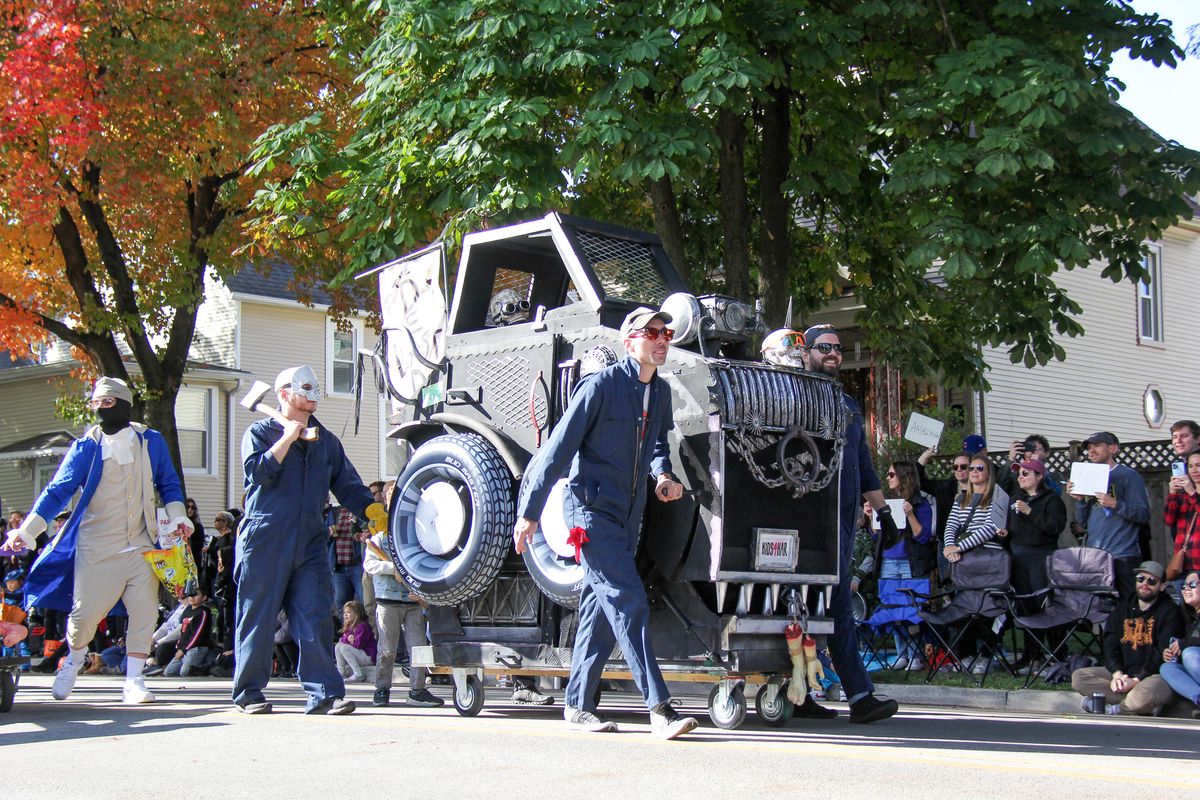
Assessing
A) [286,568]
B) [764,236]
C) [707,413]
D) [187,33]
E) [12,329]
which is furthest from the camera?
[12,329]

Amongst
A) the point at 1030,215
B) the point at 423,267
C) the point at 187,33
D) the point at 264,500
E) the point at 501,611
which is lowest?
the point at 501,611

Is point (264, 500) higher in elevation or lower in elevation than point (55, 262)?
lower

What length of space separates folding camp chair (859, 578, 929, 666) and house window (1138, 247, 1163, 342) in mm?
17812

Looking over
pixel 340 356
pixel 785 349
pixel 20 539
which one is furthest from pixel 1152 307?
pixel 20 539

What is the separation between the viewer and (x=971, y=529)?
42.9 feet

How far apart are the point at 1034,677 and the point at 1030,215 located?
3.85 metres

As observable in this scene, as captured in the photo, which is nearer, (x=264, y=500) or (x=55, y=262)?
(x=264, y=500)

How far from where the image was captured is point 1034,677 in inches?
484

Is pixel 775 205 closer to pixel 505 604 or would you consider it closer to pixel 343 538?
Answer: pixel 343 538

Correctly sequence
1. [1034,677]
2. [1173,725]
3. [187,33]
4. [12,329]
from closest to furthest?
1. [1173,725]
2. [1034,677]
3. [187,33]
4. [12,329]

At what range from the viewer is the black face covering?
35.0 feet

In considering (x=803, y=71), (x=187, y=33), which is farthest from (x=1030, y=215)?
(x=187, y=33)

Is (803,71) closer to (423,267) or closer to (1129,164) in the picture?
(1129,164)

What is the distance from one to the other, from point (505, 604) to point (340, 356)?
27716 mm
